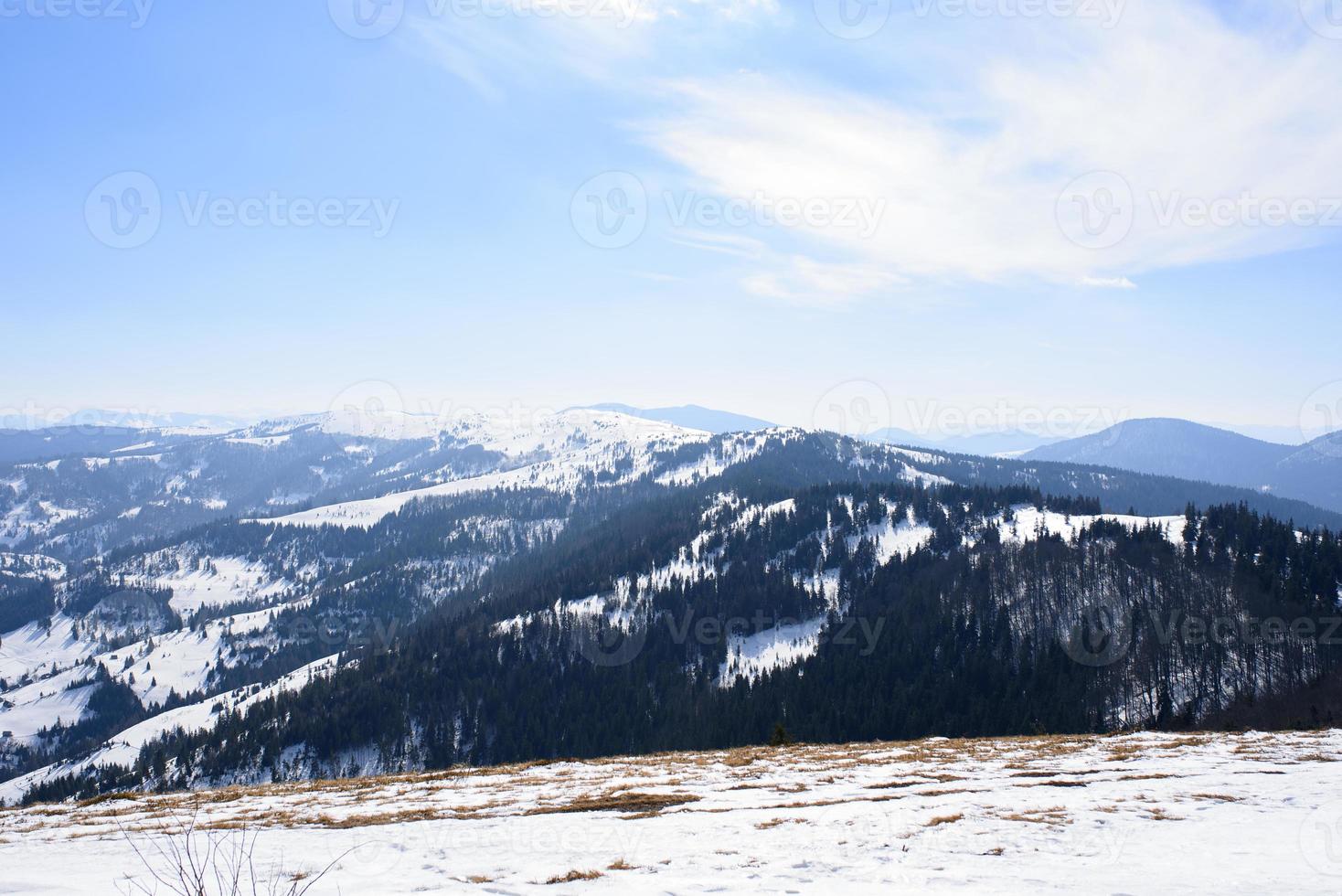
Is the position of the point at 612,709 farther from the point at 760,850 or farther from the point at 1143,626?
the point at 760,850

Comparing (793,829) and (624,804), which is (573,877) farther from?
(624,804)

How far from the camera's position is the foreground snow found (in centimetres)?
1281

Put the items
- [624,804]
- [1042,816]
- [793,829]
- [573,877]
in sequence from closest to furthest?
[573,877] < [793,829] < [1042,816] < [624,804]

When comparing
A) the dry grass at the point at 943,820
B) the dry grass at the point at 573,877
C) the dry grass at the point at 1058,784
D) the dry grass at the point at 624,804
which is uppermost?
the dry grass at the point at 573,877

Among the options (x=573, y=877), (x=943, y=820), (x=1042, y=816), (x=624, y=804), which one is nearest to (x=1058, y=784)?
(x=1042, y=816)

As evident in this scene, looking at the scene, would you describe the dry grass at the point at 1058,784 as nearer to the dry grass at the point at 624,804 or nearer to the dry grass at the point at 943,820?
the dry grass at the point at 943,820

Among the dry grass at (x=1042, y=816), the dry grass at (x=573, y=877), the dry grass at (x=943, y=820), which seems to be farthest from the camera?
the dry grass at (x=943, y=820)

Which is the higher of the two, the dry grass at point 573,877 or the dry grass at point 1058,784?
the dry grass at point 573,877

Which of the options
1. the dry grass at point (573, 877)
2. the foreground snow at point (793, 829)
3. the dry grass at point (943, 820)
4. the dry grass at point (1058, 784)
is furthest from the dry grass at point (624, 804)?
the dry grass at point (1058, 784)

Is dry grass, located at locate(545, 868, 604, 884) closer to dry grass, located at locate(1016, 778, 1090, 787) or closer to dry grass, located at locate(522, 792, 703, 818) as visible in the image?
dry grass, located at locate(522, 792, 703, 818)

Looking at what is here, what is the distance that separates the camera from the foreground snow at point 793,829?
504 inches

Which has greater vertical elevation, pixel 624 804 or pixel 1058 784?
pixel 1058 784

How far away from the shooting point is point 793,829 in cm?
1705

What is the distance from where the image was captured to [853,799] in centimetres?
2084
